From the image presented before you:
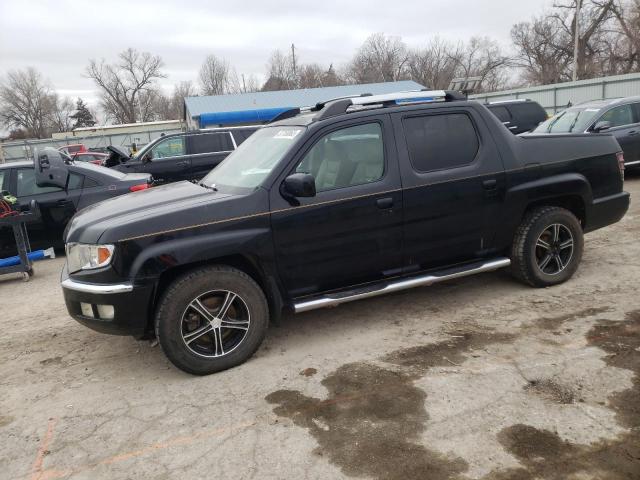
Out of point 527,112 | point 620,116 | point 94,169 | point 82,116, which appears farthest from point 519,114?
point 82,116

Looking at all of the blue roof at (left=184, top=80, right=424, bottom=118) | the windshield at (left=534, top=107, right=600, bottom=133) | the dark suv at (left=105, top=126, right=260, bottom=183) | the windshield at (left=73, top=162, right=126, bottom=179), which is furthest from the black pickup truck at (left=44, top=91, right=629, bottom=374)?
the blue roof at (left=184, top=80, right=424, bottom=118)

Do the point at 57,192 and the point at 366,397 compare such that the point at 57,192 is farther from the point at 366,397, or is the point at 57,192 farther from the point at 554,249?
the point at 554,249

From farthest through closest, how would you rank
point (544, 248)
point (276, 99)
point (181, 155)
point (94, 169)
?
point (276, 99) → point (181, 155) → point (94, 169) → point (544, 248)

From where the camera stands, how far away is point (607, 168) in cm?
520


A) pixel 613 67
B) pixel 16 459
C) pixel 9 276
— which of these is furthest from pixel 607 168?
pixel 613 67

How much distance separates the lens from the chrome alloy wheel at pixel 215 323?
12.2 ft

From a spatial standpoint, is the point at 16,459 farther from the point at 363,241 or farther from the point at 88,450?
the point at 363,241

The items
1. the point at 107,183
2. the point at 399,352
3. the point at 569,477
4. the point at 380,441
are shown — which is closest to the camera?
the point at 569,477

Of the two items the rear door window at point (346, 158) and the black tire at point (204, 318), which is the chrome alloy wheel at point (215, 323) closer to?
the black tire at point (204, 318)

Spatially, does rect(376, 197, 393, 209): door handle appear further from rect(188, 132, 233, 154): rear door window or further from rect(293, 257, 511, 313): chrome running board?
rect(188, 132, 233, 154): rear door window

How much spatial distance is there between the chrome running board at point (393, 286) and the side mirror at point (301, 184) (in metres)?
0.85

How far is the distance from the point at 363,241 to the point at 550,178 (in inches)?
82.4

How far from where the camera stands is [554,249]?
5.01 m

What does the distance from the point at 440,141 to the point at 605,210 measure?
2.11 m
